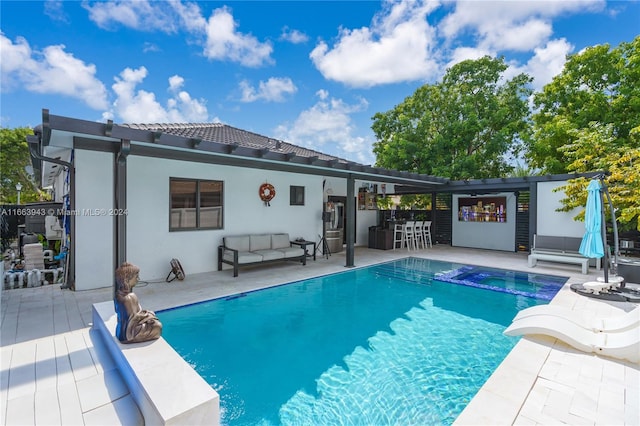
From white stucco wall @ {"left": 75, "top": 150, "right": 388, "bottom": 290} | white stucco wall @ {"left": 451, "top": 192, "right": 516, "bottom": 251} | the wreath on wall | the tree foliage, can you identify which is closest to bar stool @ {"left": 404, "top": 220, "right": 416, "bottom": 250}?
white stucco wall @ {"left": 451, "top": 192, "right": 516, "bottom": 251}

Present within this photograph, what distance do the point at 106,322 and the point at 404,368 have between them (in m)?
3.40

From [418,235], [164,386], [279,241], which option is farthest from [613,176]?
[164,386]

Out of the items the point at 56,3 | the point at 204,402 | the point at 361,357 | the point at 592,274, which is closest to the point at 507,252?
the point at 592,274

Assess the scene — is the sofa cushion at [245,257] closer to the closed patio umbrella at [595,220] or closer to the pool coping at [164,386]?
the pool coping at [164,386]

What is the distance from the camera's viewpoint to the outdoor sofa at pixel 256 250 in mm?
7191

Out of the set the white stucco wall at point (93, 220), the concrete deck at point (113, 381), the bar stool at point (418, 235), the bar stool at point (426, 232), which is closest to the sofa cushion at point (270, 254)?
the concrete deck at point (113, 381)

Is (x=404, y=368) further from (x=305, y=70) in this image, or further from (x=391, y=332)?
(x=305, y=70)

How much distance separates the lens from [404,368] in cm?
346

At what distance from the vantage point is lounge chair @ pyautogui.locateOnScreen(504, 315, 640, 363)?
319 cm

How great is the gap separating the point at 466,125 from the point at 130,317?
16436mm

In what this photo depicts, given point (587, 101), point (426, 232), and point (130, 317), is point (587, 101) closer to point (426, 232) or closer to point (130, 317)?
point (426, 232)

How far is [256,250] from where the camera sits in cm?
802

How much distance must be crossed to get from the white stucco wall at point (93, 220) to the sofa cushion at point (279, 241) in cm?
376

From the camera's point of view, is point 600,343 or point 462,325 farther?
point 462,325
